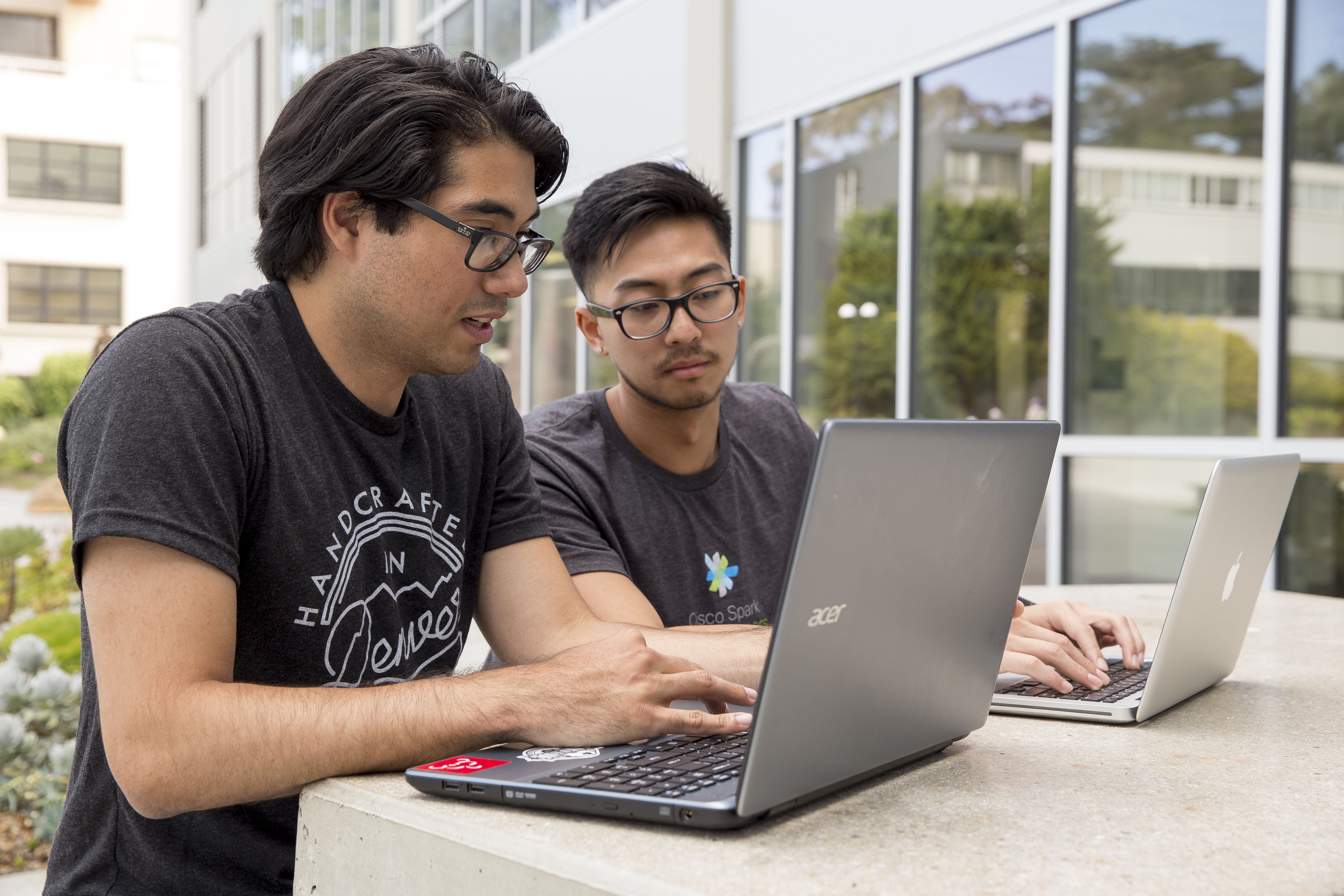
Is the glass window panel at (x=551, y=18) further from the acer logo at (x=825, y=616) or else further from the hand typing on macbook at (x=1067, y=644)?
the acer logo at (x=825, y=616)

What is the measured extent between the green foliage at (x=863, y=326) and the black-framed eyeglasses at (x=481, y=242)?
3.90 metres

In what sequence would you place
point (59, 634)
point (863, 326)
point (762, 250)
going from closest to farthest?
point (59, 634) → point (863, 326) → point (762, 250)

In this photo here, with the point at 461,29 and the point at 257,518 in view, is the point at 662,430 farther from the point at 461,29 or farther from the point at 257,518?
the point at 461,29

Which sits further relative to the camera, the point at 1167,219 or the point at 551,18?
the point at 551,18

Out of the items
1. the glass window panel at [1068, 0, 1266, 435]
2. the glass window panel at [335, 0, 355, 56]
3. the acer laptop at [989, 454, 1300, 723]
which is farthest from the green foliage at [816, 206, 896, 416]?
the glass window panel at [335, 0, 355, 56]

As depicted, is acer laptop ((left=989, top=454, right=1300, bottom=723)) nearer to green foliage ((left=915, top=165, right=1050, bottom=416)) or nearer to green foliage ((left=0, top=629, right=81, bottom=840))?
green foliage ((left=0, top=629, right=81, bottom=840))

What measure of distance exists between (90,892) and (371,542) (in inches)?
20.0

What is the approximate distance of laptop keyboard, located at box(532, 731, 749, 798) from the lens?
3.22ft

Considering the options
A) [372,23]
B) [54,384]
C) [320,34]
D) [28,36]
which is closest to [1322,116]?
[372,23]

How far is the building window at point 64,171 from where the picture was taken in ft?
85.9

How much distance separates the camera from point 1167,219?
13.6 feet

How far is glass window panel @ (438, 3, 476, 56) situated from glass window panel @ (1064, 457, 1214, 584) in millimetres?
6732

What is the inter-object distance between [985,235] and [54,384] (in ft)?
75.6

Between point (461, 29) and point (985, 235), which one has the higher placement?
point (461, 29)
